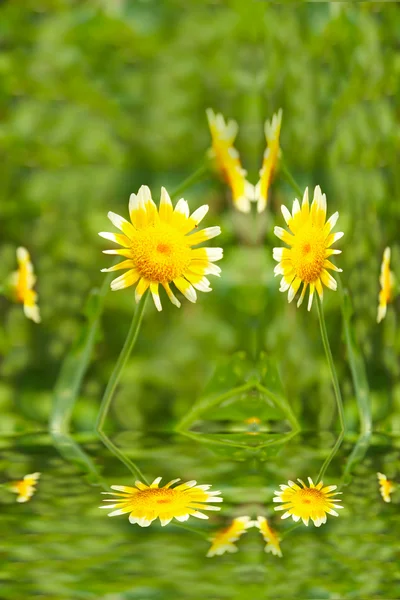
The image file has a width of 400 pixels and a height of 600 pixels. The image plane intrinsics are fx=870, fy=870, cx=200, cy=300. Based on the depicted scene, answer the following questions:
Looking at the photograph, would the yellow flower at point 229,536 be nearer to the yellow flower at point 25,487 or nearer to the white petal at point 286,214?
the yellow flower at point 25,487

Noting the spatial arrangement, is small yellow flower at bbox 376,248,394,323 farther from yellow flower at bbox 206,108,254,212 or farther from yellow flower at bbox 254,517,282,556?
yellow flower at bbox 254,517,282,556

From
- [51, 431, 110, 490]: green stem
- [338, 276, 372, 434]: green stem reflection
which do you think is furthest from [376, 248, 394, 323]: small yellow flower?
[51, 431, 110, 490]: green stem

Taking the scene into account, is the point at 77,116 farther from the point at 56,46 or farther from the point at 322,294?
the point at 322,294

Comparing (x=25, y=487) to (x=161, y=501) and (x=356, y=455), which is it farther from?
(x=356, y=455)

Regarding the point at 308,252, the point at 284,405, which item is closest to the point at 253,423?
the point at 284,405

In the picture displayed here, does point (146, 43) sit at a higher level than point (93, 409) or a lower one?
higher

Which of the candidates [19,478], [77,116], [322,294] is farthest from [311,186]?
[19,478]
